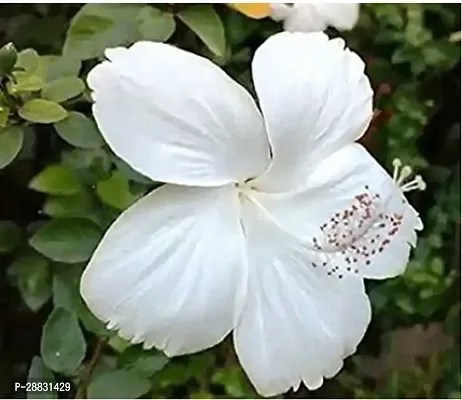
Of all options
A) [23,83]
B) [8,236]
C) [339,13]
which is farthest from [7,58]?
[339,13]

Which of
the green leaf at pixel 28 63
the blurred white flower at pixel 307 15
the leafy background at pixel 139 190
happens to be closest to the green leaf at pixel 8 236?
the leafy background at pixel 139 190

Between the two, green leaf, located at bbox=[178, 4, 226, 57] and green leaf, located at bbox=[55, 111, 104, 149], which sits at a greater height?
green leaf, located at bbox=[178, 4, 226, 57]

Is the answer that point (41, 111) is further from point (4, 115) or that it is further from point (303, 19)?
point (303, 19)

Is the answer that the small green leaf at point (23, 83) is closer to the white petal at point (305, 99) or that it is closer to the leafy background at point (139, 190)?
the leafy background at point (139, 190)

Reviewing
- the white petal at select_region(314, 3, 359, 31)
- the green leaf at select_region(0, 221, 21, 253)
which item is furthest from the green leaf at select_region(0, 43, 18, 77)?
the white petal at select_region(314, 3, 359, 31)

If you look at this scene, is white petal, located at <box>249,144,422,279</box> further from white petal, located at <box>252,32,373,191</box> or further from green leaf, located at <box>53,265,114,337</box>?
green leaf, located at <box>53,265,114,337</box>
